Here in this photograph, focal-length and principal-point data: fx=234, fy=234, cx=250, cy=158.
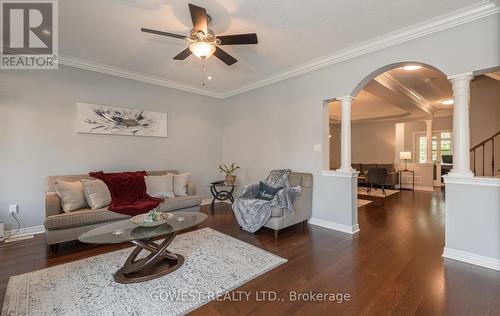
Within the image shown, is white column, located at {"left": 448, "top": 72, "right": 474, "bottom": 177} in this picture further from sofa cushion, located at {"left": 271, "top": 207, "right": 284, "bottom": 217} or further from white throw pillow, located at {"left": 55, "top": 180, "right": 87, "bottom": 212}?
white throw pillow, located at {"left": 55, "top": 180, "right": 87, "bottom": 212}

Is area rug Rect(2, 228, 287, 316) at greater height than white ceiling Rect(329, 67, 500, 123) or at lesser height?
lesser

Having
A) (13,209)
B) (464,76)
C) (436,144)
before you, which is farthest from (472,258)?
(436,144)

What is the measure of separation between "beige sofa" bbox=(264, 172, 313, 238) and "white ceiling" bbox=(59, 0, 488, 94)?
6.35ft

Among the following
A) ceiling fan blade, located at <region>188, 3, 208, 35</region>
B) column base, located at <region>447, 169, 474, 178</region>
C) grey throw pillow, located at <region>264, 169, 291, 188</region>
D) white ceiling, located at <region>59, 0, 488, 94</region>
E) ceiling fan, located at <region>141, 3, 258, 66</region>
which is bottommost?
grey throw pillow, located at <region>264, 169, 291, 188</region>

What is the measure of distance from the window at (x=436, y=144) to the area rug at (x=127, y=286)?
873 centimetres

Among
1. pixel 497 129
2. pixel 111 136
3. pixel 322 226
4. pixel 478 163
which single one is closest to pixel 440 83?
pixel 497 129

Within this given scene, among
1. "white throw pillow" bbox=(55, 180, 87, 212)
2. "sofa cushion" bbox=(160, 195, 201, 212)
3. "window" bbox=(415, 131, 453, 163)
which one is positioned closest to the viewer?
"white throw pillow" bbox=(55, 180, 87, 212)

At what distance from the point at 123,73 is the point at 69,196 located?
2352mm

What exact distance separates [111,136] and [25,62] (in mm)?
1509

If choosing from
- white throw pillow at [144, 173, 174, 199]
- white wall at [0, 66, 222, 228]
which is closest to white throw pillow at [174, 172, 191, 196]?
white throw pillow at [144, 173, 174, 199]

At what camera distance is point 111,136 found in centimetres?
420

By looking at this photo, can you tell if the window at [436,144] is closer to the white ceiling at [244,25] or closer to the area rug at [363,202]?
the area rug at [363,202]

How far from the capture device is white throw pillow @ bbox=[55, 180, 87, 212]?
3041mm

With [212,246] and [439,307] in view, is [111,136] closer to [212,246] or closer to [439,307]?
[212,246]
